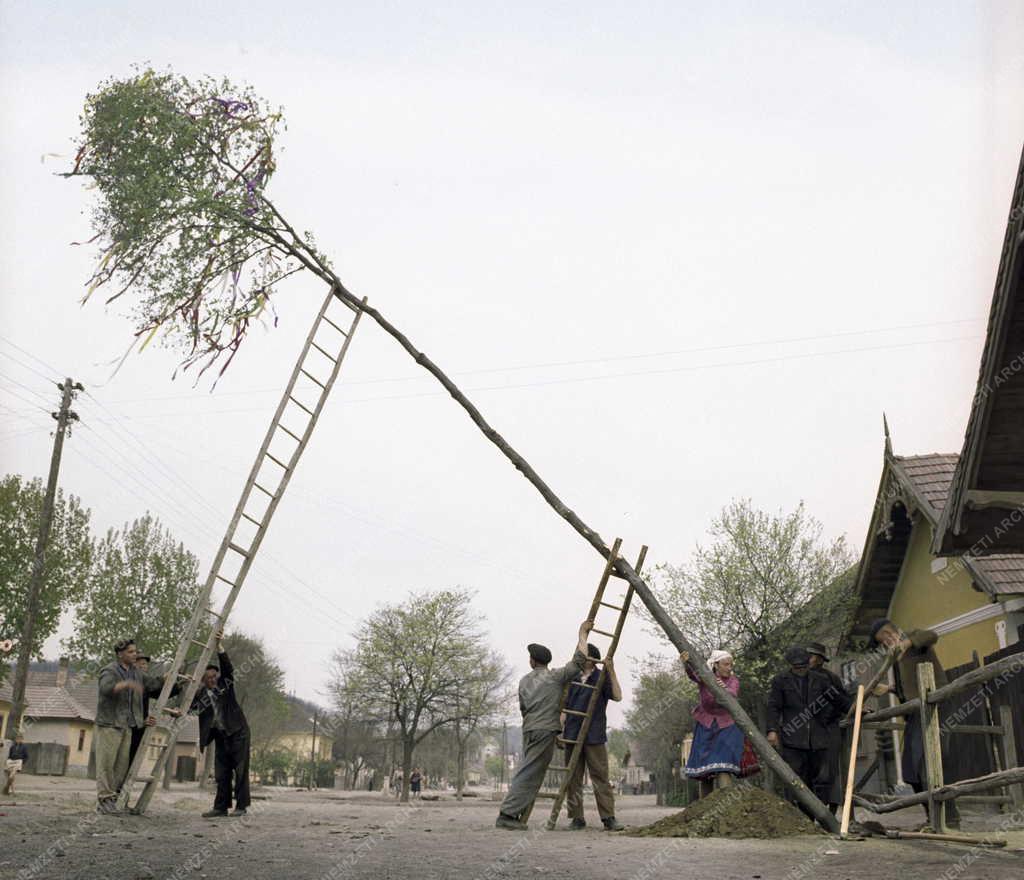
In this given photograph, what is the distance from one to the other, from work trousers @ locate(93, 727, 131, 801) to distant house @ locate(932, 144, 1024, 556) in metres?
9.39

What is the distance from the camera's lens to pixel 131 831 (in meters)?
9.38

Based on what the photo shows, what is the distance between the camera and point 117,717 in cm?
1171

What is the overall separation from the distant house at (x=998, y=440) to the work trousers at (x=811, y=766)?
276 cm

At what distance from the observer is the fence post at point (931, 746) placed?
8938 mm

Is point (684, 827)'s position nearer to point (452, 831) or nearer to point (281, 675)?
point (452, 831)

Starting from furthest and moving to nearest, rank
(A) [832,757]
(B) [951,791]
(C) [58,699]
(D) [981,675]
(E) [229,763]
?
→ (C) [58,699] → (E) [229,763] → (A) [832,757] → (B) [951,791] → (D) [981,675]

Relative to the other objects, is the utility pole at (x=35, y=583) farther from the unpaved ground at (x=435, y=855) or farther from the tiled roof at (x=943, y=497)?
the tiled roof at (x=943, y=497)

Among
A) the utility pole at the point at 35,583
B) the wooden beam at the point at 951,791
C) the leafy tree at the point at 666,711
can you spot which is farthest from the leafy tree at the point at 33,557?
the wooden beam at the point at 951,791

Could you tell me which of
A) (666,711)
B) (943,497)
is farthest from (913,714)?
(666,711)

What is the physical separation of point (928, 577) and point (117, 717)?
1370 centimetres

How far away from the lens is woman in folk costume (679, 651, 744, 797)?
10891mm

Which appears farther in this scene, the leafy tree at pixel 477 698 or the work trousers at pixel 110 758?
the leafy tree at pixel 477 698

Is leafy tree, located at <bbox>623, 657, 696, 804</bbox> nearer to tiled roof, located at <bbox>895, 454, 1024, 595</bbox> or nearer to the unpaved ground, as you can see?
tiled roof, located at <bbox>895, 454, 1024, 595</bbox>

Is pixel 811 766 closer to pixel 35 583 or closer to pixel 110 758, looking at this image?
pixel 110 758
